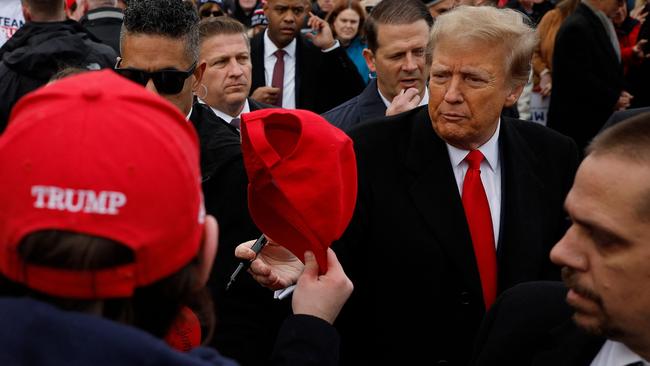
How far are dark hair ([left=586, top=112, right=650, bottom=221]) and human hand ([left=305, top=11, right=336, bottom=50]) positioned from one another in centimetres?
607

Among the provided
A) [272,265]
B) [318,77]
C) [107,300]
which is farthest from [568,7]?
[107,300]

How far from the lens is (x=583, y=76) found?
8375 millimetres

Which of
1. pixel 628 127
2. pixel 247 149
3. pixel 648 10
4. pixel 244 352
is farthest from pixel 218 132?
pixel 648 10

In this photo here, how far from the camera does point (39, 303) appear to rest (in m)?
1.49

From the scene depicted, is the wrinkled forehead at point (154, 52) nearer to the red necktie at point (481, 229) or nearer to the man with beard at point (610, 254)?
the red necktie at point (481, 229)

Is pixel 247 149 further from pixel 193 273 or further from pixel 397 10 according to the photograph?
pixel 397 10

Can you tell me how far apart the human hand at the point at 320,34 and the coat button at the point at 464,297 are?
16.9 feet

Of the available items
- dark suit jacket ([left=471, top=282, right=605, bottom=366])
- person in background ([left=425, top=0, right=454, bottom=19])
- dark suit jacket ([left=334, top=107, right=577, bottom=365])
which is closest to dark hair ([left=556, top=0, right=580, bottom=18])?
person in background ([left=425, top=0, right=454, bottom=19])

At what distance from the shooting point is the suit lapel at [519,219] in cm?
334

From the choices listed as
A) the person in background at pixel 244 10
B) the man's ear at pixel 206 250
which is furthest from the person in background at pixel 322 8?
the man's ear at pixel 206 250

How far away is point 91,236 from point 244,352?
6.31ft

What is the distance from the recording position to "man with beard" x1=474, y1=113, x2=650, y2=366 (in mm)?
2127

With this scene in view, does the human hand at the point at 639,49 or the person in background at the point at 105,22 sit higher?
the person in background at the point at 105,22

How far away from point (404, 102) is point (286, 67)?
3.05 m
